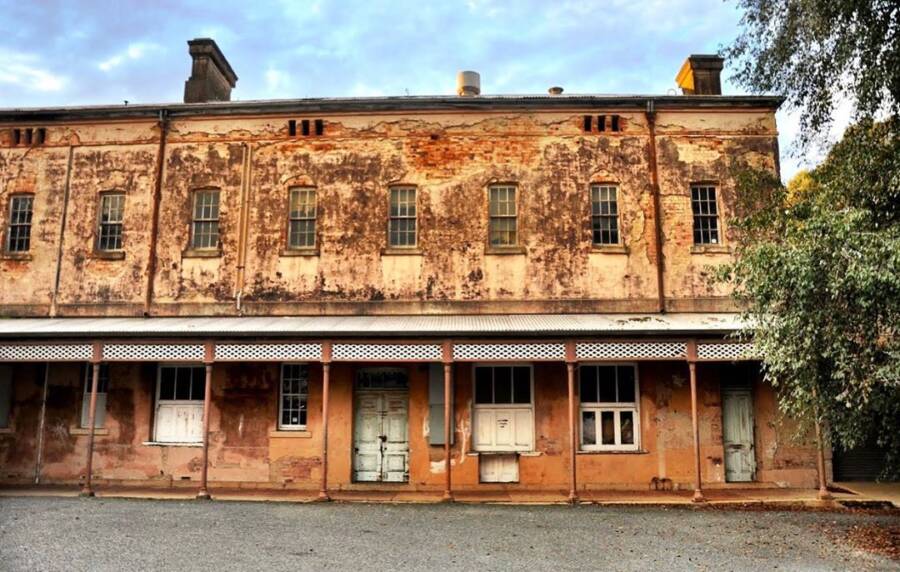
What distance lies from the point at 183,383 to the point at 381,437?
4.68 m

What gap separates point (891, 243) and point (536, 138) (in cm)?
862

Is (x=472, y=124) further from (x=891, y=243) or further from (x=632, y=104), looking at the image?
(x=891, y=243)

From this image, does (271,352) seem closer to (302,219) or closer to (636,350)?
(302,219)

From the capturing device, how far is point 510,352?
13.0m

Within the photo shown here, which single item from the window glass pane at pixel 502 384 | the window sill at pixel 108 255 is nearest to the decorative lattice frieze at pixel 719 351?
the window glass pane at pixel 502 384

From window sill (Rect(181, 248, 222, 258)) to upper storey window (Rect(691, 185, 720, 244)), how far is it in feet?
35.7

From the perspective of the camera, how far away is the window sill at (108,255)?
15.6 meters

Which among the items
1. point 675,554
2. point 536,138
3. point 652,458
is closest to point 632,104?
point 536,138

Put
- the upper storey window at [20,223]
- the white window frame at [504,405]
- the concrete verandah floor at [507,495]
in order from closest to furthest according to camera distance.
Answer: the concrete verandah floor at [507,495] → the white window frame at [504,405] → the upper storey window at [20,223]

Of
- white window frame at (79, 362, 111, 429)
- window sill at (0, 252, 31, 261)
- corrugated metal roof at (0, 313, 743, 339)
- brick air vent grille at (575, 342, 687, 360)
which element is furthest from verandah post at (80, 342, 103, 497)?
brick air vent grille at (575, 342, 687, 360)

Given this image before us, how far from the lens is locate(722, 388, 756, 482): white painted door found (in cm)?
1419

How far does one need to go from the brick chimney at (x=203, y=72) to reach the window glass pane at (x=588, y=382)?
38.2 feet

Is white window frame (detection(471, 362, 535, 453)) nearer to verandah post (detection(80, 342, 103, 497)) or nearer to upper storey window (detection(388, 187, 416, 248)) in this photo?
upper storey window (detection(388, 187, 416, 248))

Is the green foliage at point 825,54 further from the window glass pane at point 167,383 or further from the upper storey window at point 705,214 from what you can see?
the window glass pane at point 167,383
